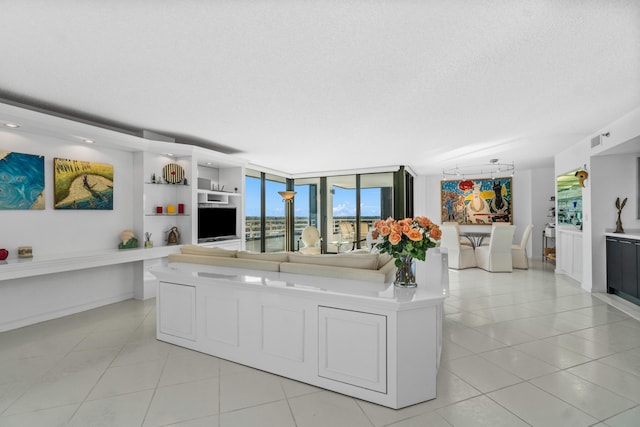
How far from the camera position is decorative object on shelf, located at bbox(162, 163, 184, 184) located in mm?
4879

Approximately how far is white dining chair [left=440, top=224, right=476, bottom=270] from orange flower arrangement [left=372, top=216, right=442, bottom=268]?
16.7 feet

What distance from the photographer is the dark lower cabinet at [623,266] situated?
4.07 meters

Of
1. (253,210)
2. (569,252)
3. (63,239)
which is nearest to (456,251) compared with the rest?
(569,252)

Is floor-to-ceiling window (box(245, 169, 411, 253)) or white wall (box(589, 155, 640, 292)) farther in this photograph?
floor-to-ceiling window (box(245, 169, 411, 253))

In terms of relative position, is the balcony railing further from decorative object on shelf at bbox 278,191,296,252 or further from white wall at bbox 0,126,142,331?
white wall at bbox 0,126,142,331

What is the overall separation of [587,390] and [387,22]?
2.94 metres

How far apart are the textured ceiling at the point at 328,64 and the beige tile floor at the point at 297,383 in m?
2.51

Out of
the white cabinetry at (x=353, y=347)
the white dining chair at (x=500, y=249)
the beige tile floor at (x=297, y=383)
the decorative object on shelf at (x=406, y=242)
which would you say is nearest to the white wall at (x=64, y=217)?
the beige tile floor at (x=297, y=383)

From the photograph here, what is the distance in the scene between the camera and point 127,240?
4.35 m

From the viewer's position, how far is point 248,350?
2.51m

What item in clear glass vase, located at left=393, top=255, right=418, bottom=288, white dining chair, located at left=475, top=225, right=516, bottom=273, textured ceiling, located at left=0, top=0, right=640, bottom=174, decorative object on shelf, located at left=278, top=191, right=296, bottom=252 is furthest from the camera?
decorative object on shelf, located at left=278, top=191, right=296, bottom=252

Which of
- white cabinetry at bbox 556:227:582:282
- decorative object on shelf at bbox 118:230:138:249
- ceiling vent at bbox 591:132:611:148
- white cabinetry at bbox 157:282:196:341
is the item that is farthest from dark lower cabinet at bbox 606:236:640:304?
decorative object on shelf at bbox 118:230:138:249

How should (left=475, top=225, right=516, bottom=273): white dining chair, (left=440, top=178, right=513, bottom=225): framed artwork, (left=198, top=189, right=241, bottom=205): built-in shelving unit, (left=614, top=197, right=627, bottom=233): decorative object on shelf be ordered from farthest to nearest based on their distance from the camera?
(left=440, top=178, right=513, bottom=225): framed artwork
(left=475, top=225, right=516, bottom=273): white dining chair
(left=198, top=189, right=241, bottom=205): built-in shelving unit
(left=614, top=197, right=627, bottom=233): decorative object on shelf

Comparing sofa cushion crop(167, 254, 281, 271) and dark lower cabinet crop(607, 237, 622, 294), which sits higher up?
sofa cushion crop(167, 254, 281, 271)
